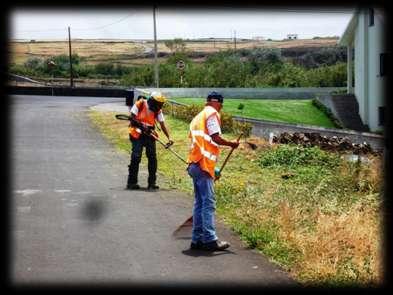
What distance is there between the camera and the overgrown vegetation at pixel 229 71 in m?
52.3

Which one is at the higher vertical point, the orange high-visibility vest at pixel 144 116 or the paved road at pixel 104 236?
the orange high-visibility vest at pixel 144 116

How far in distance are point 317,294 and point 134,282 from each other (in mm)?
1648

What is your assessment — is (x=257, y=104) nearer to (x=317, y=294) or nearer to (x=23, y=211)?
(x=23, y=211)

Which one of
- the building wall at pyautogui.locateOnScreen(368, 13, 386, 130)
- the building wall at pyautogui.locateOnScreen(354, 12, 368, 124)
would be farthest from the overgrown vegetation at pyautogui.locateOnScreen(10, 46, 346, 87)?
the building wall at pyautogui.locateOnScreen(368, 13, 386, 130)

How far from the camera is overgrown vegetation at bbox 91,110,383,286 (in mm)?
6555

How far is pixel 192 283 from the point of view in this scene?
6.17 meters

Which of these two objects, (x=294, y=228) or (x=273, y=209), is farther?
(x=273, y=209)

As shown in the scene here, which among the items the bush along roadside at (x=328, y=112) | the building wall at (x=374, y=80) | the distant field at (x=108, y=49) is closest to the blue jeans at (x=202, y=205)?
the building wall at (x=374, y=80)

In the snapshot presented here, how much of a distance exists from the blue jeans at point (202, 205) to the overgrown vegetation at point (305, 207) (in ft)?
1.89

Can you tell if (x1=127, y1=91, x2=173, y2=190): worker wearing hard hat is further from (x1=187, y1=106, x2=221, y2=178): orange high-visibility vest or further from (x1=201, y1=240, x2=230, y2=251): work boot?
(x1=201, y1=240, x2=230, y2=251): work boot

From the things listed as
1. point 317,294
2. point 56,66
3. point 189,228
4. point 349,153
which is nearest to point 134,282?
point 317,294

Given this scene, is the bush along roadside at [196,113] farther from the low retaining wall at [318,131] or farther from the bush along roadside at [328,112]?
the bush along roadside at [328,112]

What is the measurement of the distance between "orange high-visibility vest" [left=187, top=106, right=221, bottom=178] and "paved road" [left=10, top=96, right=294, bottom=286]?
97 centimetres

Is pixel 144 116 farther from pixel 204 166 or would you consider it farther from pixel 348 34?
pixel 348 34
